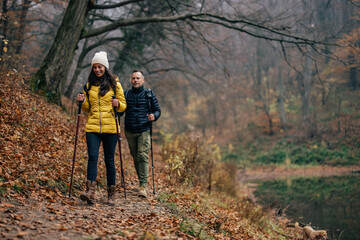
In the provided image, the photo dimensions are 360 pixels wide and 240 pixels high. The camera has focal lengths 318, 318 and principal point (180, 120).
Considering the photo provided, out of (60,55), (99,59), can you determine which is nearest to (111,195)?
(99,59)

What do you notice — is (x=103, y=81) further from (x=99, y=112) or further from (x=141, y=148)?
(x=141, y=148)

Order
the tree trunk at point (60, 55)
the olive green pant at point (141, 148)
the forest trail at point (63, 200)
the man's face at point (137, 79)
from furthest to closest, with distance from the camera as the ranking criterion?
the tree trunk at point (60, 55), the olive green pant at point (141, 148), the man's face at point (137, 79), the forest trail at point (63, 200)

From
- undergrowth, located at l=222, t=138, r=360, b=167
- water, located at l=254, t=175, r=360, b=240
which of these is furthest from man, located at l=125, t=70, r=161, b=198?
undergrowth, located at l=222, t=138, r=360, b=167

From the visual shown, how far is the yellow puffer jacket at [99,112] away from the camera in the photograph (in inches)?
202

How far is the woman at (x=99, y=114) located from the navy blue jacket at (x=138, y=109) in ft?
2.04

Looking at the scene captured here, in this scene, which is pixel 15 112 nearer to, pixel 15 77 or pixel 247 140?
pixel 15 77

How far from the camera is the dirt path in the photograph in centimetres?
362

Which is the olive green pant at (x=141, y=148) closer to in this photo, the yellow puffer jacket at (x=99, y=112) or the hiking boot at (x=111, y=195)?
the hiking boot at (x=111, y=195)

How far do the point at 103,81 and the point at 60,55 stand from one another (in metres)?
5.20

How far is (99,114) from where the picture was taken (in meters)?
5.20

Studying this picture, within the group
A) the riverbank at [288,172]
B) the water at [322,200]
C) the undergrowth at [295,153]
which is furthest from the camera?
the undergrowth at [295,153]

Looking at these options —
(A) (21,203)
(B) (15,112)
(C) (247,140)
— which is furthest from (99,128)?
(C) (247,140)

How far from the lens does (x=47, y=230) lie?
3695 millimetres

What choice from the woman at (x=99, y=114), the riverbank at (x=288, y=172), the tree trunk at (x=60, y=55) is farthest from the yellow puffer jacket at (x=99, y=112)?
the riverbank at (x=288, y=172)
